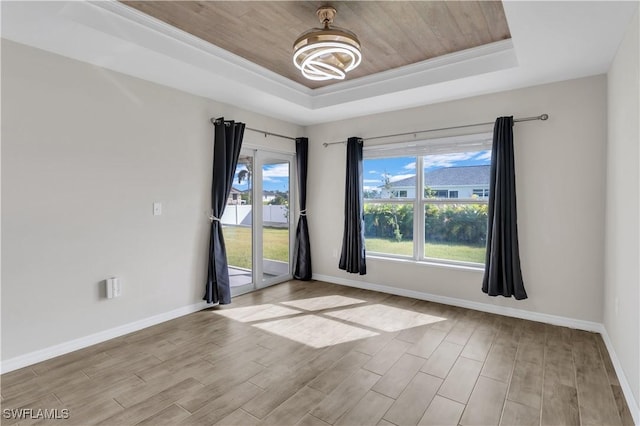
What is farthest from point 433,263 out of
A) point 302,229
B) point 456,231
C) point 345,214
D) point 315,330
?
point 302,229

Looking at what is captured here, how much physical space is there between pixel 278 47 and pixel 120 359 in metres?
3.02

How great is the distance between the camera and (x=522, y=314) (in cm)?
358

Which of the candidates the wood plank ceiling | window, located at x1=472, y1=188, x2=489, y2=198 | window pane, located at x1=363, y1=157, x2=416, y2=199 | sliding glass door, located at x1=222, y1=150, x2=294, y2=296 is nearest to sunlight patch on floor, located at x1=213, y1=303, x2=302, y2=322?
sliding glass door, located at x1=222, y1=150, x2=294, y2=296

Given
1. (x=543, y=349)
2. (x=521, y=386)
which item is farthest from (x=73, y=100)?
(x=543, y=349)

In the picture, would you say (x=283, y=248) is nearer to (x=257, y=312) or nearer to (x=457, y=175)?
(x=257, y=312)

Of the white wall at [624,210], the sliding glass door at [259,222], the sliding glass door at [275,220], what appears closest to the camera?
the white wall at [624,210]

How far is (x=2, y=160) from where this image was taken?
2.48 metres

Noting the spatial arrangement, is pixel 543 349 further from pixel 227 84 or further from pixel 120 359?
pixel 227 84

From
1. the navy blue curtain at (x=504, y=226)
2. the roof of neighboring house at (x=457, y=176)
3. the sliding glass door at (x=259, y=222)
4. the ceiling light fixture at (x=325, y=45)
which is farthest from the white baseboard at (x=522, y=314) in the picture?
the ceiling light fixture at (x=325, y=45)

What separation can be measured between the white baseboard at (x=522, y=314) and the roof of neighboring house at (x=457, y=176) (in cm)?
141

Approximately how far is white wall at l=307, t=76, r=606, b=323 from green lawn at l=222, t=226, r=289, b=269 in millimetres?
2281

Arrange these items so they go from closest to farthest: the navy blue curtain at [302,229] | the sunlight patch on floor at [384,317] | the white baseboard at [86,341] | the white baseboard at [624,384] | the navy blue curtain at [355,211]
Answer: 1. the white baseboard at [624,384]
2. the white baseboard at [86,341]
3. the sunlight patch on floor at [384,317]
4. the navy blue curtain at [355,211]
5. the navy blue curtain at [302,229]

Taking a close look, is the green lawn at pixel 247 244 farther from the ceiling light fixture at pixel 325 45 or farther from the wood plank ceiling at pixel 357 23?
the ceiling light fixture at pixel 325 45

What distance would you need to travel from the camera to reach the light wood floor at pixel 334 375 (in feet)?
6.67
